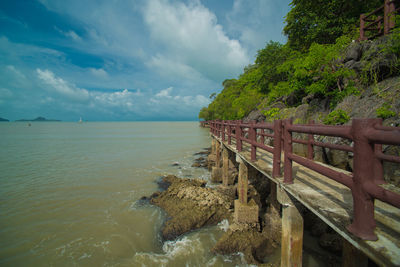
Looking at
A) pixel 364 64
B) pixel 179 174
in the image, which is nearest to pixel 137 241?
pixel 179 174

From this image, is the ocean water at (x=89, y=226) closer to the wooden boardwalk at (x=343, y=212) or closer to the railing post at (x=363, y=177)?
the wooden boardwalk at (x=343, y=212)

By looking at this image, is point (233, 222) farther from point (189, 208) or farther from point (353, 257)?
point (353, 257)

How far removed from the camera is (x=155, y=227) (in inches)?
258

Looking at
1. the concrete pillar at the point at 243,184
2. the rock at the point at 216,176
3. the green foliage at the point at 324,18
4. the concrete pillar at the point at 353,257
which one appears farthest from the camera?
the green foliage at the point at 324,18

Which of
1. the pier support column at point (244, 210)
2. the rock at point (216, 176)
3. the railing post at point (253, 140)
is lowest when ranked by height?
the rock at point (216, 176)

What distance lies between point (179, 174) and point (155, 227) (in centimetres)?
651

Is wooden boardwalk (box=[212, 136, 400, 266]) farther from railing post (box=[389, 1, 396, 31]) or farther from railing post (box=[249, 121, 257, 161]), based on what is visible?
railing post (box=[389, 1, 396, 31])

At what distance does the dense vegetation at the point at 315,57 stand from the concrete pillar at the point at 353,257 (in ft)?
16.4

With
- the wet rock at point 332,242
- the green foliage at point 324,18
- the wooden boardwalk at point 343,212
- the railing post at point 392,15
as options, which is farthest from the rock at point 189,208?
the green foliage at point 324,18

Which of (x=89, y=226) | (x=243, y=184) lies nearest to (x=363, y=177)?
(x=243, y=184)

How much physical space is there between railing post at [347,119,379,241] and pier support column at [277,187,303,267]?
56.2 inches

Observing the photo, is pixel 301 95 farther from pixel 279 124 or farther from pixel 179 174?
pixel 279 124

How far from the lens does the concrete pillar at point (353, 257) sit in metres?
2.77

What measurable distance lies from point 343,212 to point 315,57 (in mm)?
9416
